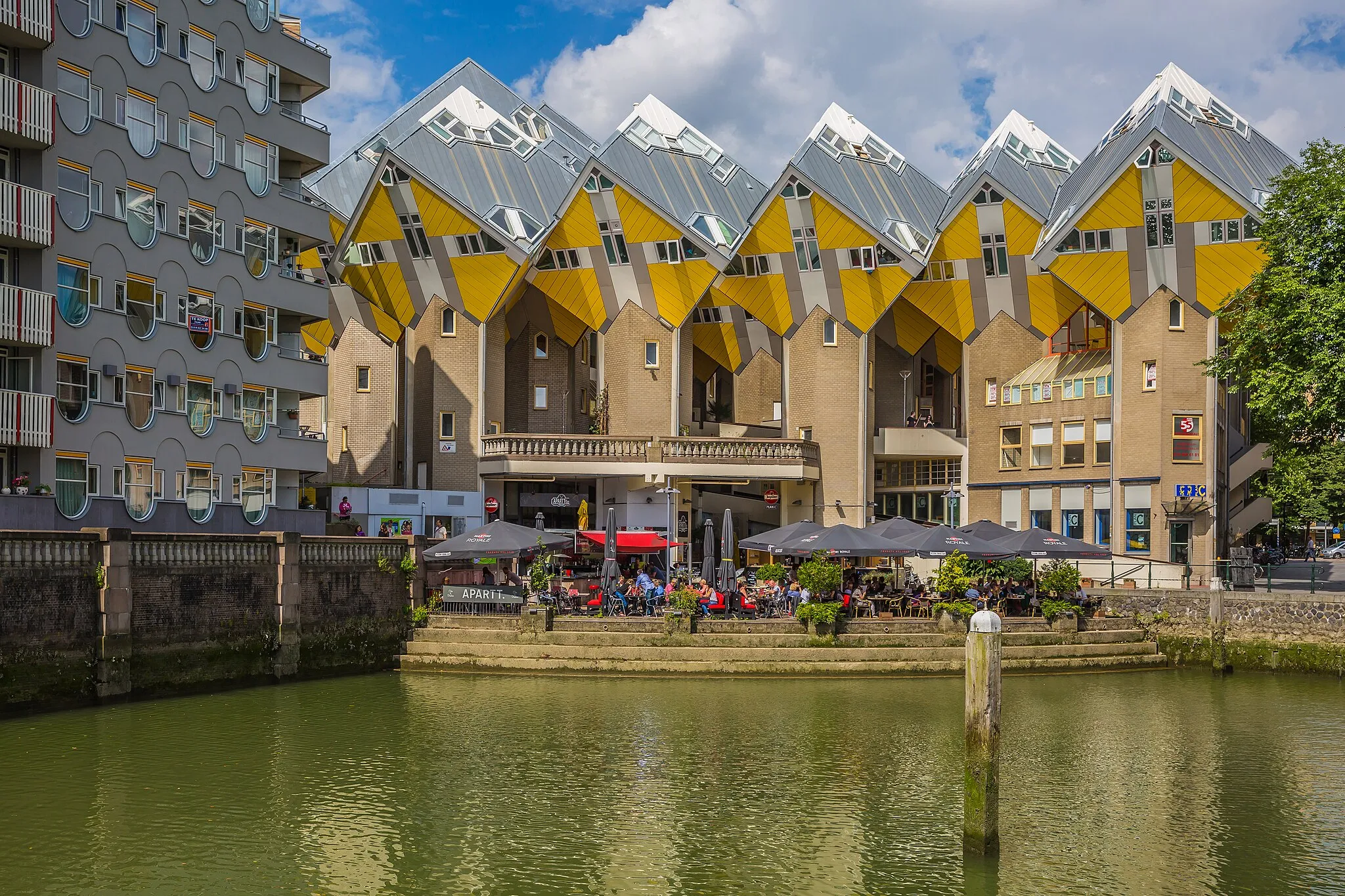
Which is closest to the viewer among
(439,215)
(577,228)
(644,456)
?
(439,215)

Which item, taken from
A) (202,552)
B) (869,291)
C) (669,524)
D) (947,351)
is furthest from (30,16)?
(947,351)

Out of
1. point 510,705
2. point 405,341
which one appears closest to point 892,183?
point 405,341

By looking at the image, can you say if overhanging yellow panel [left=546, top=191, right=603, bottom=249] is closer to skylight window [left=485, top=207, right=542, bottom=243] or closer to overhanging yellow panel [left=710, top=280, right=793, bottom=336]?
skylight window [left=485, top=207, right=542, bottom=243]

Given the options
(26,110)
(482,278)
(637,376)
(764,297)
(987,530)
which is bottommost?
(987,530)

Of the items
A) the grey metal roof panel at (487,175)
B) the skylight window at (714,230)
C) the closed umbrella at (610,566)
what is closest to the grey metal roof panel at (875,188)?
the skylight window at (714,230)

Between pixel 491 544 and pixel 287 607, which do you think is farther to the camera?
pixel 491 544

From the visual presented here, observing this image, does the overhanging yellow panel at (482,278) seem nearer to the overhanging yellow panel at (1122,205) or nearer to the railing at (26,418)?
the overhanging yellow panel at (1122,205)

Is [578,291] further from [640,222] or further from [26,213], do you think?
[26,213]

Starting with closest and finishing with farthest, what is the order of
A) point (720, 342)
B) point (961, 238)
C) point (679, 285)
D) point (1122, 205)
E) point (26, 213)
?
point (26, 213)
point (1122, 205)
point (679, 285)
point (961, 238)
point (720, 342)

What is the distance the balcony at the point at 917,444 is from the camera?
7162cm

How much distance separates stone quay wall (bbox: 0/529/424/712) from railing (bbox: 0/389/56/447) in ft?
19.1

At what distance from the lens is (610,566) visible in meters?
46.3

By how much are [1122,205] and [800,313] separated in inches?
645

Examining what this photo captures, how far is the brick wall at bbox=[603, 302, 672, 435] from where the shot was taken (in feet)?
222
